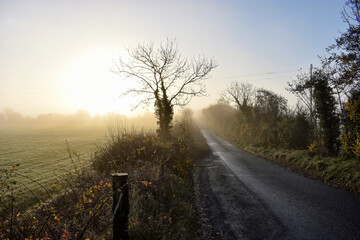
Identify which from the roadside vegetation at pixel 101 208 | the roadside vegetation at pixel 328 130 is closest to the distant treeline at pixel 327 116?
the roadside vegetation at pixel 328 130

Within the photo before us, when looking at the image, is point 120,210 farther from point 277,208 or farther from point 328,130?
point 328,130

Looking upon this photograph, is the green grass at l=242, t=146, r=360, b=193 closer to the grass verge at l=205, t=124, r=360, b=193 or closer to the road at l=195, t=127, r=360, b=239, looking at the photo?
the grass verge at l=205, t=124, r=360, b=193

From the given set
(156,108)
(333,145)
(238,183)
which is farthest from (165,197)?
(156,108)

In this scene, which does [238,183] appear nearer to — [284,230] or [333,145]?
[284,230]

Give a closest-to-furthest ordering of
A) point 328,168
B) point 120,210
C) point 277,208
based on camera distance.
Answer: point 120,210
point 277,208
point 328,168

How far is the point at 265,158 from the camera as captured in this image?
52.0 ft

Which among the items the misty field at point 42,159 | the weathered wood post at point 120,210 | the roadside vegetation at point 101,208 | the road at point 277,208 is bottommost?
the misty field at point 42,159

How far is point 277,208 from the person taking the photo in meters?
6.41

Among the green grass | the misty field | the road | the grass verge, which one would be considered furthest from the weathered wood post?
the green grass

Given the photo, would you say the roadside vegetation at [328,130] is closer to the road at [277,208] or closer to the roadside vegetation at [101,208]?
the road at [277,208]

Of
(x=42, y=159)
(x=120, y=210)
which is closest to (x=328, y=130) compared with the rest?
(x=120, y=210)

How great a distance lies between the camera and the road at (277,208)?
501 centimetres

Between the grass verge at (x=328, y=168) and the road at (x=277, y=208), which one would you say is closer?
the road at (x=277, y=208)

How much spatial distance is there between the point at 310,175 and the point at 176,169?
656cm
